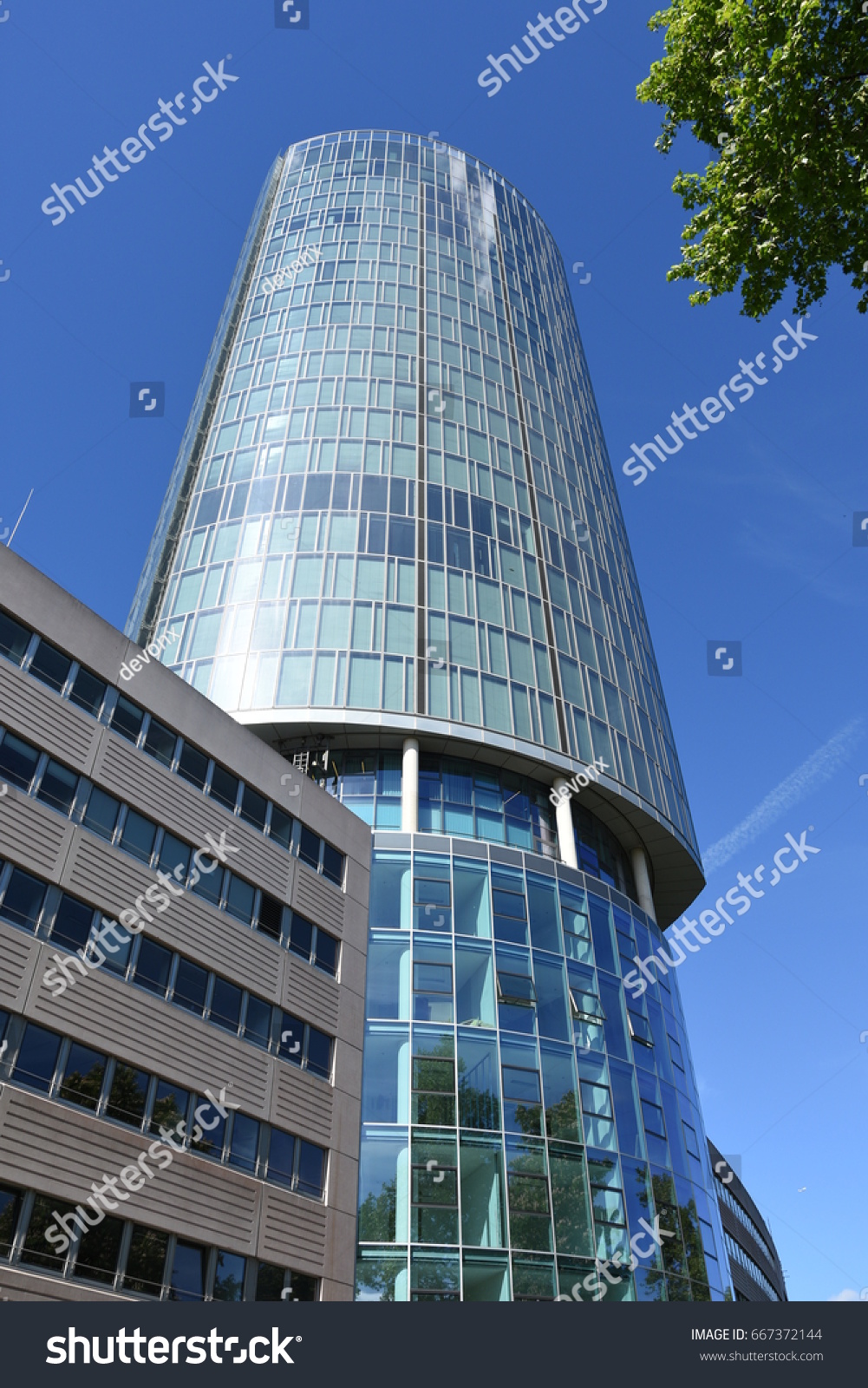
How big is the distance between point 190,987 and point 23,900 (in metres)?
5.34

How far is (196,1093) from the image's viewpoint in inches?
972

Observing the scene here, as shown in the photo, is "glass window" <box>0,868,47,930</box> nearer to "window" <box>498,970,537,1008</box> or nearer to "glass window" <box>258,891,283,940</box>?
"glass window" <box>258,891,283,940</box>

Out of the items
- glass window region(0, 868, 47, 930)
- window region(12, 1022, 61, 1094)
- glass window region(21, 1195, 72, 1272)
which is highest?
glass window region(0, 868, 47, 930)

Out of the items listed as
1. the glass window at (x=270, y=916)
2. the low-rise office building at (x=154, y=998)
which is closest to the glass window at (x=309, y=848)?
the low-rise office building at (x=154, y=998)

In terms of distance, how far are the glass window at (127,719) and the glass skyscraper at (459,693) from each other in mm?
10618

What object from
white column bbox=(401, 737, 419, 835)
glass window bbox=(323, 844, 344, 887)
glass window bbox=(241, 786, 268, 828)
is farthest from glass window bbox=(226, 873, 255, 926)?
white column bbox=(401, 737, 419, 835)

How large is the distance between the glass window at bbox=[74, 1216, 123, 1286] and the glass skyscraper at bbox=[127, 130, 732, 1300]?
8.47 m

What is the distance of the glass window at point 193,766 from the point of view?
2861 centimetres

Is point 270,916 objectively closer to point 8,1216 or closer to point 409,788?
point 409,788

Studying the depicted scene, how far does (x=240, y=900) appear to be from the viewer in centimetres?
2861

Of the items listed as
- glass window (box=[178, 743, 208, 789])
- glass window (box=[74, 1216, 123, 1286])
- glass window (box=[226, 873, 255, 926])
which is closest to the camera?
glass window (box=[74, 1216, 123, 1286])

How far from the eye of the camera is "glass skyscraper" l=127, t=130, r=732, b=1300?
30.1 metres

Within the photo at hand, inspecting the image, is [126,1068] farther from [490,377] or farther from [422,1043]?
[490,377]

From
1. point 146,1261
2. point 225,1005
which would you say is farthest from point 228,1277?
point 225,1005
